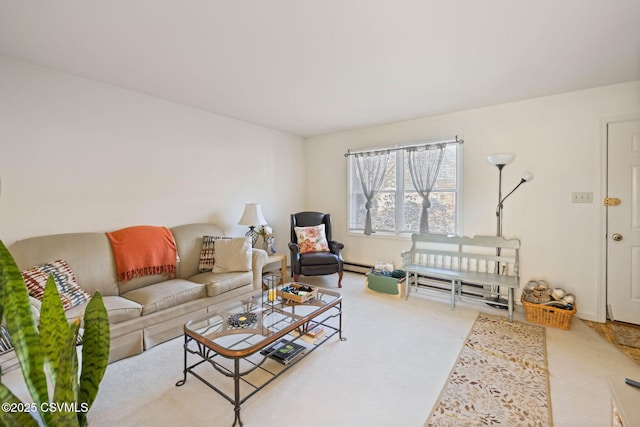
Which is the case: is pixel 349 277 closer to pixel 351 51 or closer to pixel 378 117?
pixel 378 117

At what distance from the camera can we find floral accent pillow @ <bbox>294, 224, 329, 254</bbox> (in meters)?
4.11

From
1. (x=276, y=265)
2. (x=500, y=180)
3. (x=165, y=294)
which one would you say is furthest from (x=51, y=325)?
(x=500, y=180)

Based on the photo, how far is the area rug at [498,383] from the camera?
1.64 meters

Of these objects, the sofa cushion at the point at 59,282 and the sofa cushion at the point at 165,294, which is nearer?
the sofa cushion at the point at 59,282

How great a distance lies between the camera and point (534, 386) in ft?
6.20

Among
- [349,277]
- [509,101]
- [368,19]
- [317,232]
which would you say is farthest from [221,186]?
[509,101]

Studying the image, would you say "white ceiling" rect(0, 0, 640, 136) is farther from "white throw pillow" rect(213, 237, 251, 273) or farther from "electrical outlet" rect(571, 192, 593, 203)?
"white throw pillow" rect(213, 237, 251, 273)

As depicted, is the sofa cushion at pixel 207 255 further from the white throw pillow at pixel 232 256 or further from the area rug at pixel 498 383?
the area rug at pixel 498 383

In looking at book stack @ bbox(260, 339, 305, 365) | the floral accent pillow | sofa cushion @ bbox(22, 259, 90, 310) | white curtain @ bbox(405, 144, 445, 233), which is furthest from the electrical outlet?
sofa cushion @ bbox(22, 259, 90, 310)

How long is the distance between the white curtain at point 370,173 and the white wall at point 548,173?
2.28ft

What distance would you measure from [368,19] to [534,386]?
2.68 m

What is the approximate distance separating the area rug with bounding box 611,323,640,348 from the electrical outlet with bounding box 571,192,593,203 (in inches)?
49.4

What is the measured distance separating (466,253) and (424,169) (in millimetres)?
1245

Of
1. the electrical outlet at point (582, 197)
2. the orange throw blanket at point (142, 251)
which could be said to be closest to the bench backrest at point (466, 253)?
the electrical outlet at point (582, 197)
